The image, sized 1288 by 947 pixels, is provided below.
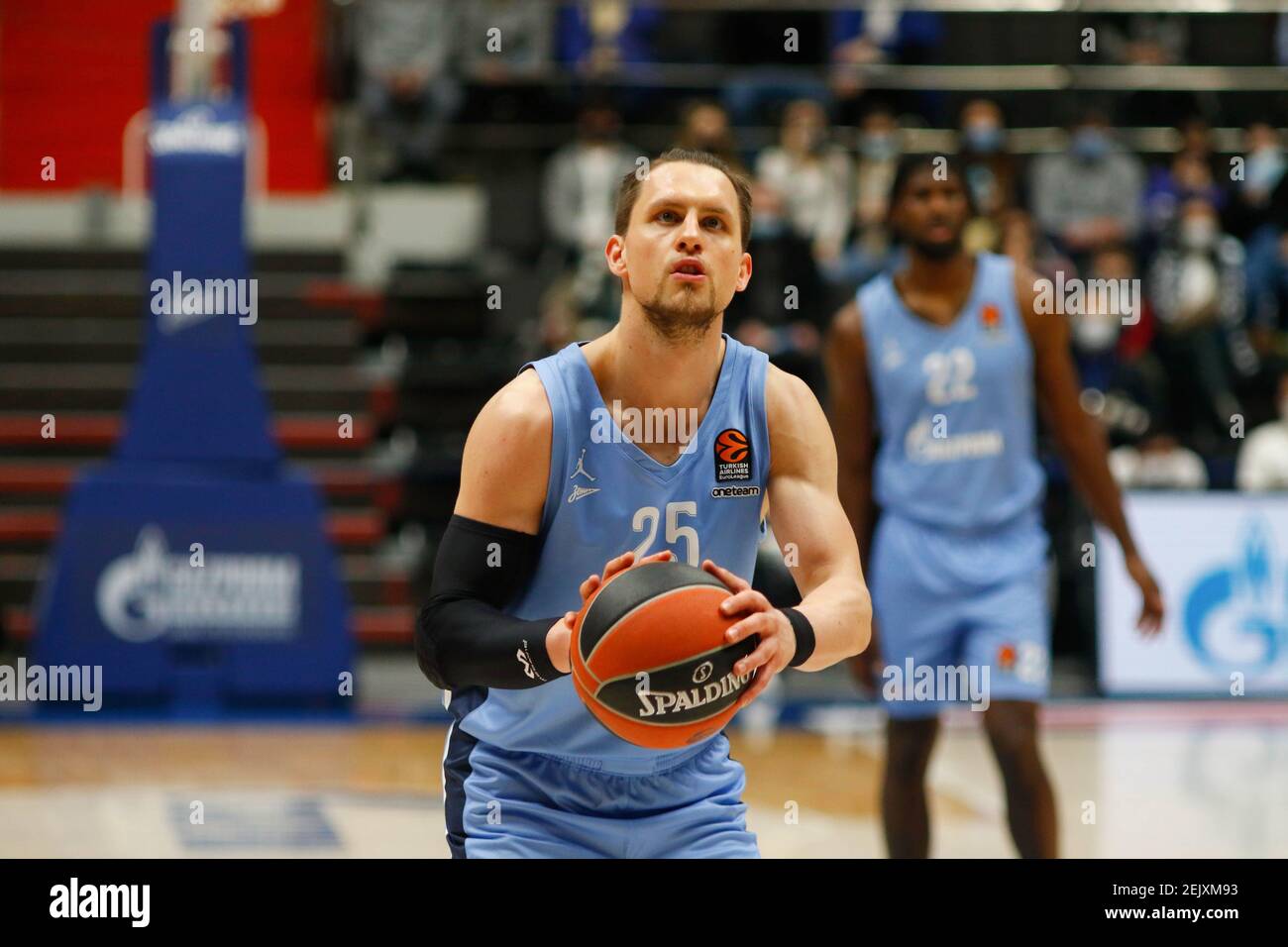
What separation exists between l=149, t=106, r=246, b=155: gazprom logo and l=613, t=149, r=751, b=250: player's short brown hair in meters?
5.69

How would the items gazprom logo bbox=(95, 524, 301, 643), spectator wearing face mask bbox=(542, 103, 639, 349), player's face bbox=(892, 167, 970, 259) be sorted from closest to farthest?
1. player's face bbox=(892, 167, 970, 259)
2. gazprom logo bbox=(95, 524, 301, 643)
3. spectator wearing face mask bbox=(542, 103, 639, 349)

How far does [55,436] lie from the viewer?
11078 mm

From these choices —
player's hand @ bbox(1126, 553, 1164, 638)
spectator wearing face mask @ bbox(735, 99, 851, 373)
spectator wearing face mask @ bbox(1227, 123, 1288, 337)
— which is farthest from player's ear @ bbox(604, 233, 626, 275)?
spectator wearing face mask @ bbox(1227, 123, 1288, 337)

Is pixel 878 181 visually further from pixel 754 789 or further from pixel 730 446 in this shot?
pixel 730 446

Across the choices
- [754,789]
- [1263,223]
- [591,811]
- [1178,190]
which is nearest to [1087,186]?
[1178,190]

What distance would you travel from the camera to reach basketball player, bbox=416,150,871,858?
3.08 m

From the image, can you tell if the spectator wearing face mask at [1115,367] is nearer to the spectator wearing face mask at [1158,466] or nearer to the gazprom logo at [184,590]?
the spectator wearing face mask at [1158,466]

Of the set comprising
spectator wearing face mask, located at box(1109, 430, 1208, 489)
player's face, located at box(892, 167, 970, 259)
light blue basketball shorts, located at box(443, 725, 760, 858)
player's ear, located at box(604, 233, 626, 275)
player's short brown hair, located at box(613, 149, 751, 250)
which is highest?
player's face, located at box(892, 167, 970, 259)

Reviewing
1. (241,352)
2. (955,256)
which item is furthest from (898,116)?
(955,256)

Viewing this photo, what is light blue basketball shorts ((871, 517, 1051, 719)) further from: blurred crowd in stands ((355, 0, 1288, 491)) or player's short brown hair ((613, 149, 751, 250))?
blurred crowd in stands ((355, 0, 1288, 491))

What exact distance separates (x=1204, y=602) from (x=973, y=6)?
17.2 feet

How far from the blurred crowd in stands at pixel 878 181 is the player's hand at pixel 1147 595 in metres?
4.61

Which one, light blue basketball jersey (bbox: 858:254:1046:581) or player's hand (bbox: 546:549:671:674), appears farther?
light blue basketball jersey (bbox: 858:254:1046:581)

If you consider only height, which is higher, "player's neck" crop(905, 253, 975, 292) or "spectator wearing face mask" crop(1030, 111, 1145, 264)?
"spectator wearing face mask" crop(1030, 111, 1145, 264)
